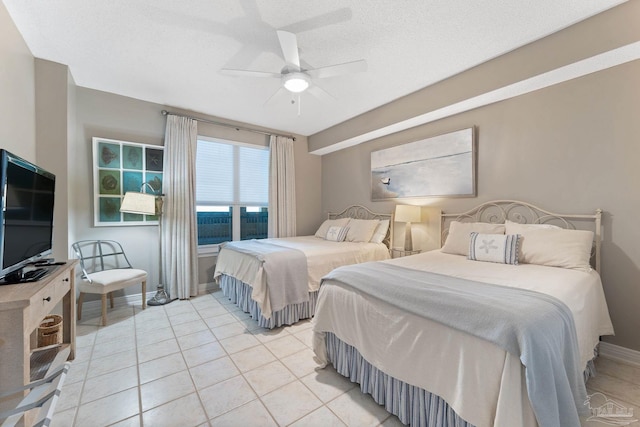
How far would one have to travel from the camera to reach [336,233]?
4.06 m

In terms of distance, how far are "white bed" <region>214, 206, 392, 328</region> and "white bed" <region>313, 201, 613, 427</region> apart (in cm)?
82

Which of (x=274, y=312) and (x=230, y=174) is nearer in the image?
(x=274, y=312)

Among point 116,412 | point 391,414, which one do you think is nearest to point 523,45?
point 391,414

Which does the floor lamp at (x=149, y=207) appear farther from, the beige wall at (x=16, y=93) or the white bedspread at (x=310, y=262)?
the beige wall at (x=16, y=93)

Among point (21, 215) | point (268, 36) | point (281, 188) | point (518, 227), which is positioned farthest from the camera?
point (281, 188)

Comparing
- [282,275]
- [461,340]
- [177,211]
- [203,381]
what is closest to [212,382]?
[203,381]

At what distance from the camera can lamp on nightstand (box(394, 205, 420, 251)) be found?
3326mm

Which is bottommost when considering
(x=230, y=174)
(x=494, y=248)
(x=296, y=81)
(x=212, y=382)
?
(x=212, y=382)

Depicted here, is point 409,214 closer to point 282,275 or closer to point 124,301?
point 282,275

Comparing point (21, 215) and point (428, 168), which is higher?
point (428, 168)

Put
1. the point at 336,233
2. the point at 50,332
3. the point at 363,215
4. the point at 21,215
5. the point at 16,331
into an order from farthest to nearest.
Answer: the point at 363,215, the point at 336,233, the point at 50,332, the point at 21,215, the point at 16,331

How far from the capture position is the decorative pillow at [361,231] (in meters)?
3.81

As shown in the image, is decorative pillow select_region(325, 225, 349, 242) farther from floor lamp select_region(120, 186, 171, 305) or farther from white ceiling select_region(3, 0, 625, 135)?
floor lamp select_region(120, 186, 171, 305)

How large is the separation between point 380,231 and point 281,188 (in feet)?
6.26
